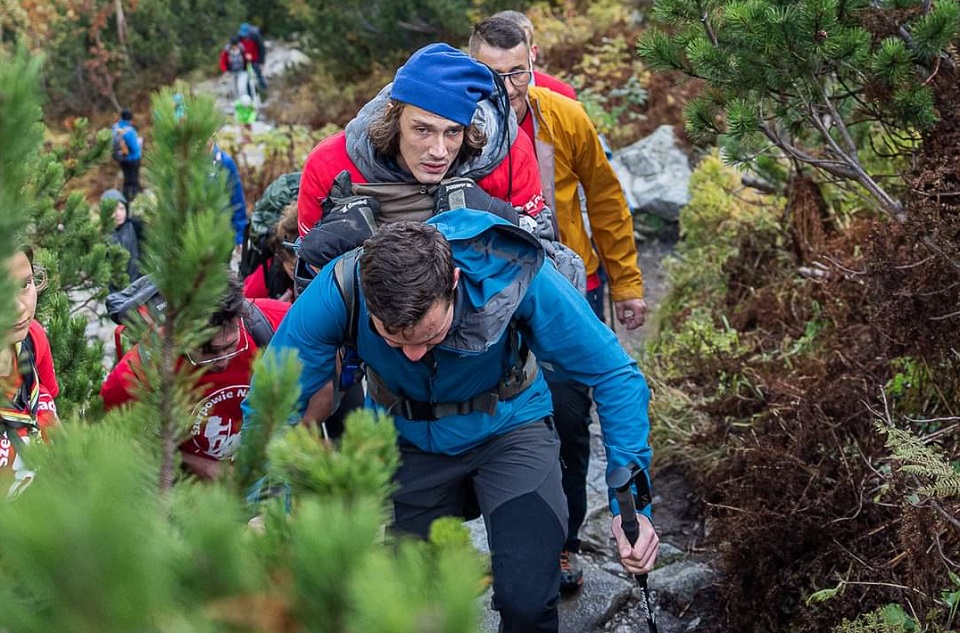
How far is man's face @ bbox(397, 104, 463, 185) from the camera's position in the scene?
3.36 m

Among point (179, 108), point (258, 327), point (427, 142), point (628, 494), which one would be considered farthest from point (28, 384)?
point (179, 108)

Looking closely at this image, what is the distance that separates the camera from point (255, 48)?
61.6ft

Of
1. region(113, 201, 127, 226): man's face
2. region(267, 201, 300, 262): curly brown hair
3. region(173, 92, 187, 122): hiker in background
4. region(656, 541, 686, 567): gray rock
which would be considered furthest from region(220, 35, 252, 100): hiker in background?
region(173, 92, 187, 122): hiker in background

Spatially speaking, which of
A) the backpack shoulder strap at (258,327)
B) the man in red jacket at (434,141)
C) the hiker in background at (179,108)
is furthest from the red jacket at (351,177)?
the hiker in background at (179,108)

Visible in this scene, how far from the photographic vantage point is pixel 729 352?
570 centimetres

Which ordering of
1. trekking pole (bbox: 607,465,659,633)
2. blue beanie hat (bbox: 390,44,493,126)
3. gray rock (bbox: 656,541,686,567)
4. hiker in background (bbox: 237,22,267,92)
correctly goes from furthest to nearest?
hiker in background (bbox: 237,22,267,92)
gray rock (bbox: 656,541,686,567)
blue beanie hat (bbox: 390,44,493,126)
trekking pole (bbox: 607,465,659,633)

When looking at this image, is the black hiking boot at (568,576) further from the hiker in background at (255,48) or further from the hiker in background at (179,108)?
the hiker in background at (255,48)

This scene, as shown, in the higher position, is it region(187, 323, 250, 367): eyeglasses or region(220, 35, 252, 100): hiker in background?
region(187, 323, 250, 367): eyeglasses

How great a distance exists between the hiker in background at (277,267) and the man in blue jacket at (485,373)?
1145 millimetres

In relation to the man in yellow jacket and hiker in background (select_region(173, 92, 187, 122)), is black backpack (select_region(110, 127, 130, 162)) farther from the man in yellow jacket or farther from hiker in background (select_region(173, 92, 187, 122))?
hiker in background (select_region(173, 92, 187, 122))

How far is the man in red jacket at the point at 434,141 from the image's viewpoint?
3.35m

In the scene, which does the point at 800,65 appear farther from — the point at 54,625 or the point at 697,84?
the point at 697,84

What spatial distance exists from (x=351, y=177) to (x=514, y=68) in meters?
1.10

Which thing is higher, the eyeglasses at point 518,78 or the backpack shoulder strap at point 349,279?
the backpack shoulder strap at point 349,279
